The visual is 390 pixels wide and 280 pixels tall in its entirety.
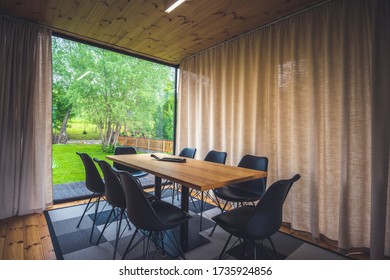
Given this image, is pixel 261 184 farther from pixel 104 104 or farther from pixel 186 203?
pixel 104 104

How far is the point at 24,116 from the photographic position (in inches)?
115

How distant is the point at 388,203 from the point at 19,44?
4625 mm

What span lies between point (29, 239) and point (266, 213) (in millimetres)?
2482

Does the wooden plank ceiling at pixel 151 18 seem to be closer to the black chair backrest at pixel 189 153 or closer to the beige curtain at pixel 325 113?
the beige curtain at pixel 325 113

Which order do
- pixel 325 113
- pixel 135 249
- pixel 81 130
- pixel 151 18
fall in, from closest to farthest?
pixel 135 249 → pixel 325 113 → pixel 151 18 → pixel 81 130

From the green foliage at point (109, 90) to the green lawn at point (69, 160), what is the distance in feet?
0.86

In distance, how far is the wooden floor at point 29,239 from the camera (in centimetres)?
202

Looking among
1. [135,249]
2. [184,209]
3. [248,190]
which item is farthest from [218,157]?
[135,249]

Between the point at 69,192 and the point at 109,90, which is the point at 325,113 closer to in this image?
the point at 109,90

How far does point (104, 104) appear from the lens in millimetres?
3893

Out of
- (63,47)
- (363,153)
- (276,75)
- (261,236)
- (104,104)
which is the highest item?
(63,47)

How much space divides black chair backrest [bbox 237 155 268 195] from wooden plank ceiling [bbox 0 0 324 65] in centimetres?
185

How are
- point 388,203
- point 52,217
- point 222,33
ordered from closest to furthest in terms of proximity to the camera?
point 388,203
point 52,217
point 222,33

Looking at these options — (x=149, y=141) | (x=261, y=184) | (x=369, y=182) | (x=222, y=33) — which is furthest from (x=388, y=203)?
(x=149, y=141)
